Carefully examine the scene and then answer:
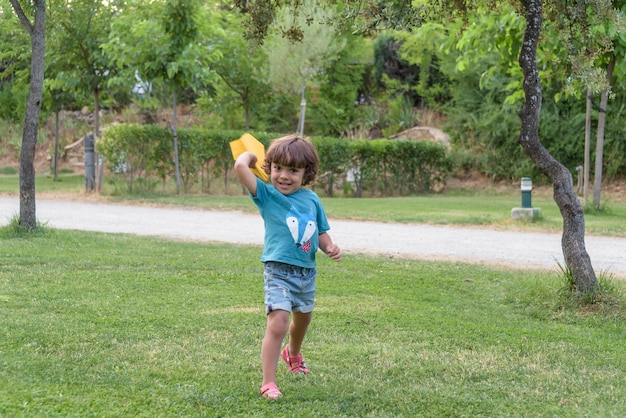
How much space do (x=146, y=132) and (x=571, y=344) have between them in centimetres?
1399

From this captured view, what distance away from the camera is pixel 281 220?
4055 mm

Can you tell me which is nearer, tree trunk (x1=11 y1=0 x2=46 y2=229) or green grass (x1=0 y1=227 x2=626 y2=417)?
green grass (x1=0 y1=227 x2=626 y2=417)

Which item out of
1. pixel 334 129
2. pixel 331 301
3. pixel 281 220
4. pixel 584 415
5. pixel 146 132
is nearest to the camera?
pixel 584 415

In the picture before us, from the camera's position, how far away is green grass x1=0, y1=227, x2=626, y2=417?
3.82m

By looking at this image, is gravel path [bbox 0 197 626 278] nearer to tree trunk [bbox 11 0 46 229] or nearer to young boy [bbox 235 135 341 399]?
tree trunk [bbox 11 0 46 229]

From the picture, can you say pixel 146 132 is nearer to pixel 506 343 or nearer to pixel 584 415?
pixel 506 343

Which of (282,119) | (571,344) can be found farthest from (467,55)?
(282,119)

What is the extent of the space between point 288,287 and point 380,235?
7852 mm

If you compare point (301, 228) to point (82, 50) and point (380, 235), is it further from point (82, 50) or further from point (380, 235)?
→ point (82, 50)

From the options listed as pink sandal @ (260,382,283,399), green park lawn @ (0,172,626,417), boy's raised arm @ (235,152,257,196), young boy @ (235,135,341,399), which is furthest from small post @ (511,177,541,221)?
pink sandal @ (260,382,283,399)

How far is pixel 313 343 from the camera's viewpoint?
16.6ft

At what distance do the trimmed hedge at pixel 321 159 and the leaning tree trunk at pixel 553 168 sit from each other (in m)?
12.6

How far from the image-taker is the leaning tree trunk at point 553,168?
630 centimetres

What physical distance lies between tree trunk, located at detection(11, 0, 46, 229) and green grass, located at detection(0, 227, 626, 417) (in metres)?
1.58
